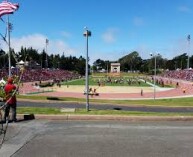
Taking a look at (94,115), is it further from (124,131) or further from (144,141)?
(144,141)

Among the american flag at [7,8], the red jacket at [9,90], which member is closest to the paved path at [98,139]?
the red jacket at [9,90]

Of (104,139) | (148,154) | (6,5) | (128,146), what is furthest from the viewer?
(104,139)

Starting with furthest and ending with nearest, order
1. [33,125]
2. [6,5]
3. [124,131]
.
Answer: [33,125] → [124,131] → [6,5]

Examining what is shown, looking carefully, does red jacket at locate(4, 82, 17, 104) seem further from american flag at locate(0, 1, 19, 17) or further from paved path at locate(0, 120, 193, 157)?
paved path at locate(0, 120, 193, 157)

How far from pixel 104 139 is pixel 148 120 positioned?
460 cm

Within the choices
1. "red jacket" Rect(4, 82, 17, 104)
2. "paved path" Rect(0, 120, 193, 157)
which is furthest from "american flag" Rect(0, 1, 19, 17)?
"paved path" Rect(0, 120, 193, 157)

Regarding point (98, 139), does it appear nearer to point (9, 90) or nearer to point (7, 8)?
point (9, 90)

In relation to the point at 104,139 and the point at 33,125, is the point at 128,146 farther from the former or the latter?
the point at 33,125

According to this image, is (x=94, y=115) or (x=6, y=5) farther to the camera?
(x=94, y=115)

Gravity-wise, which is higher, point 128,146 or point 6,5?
point 6,5

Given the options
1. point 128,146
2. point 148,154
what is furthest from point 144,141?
point 148,154

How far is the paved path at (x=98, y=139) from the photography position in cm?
1088

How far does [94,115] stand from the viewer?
17.0 metres

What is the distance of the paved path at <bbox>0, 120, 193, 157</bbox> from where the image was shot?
1088cm
